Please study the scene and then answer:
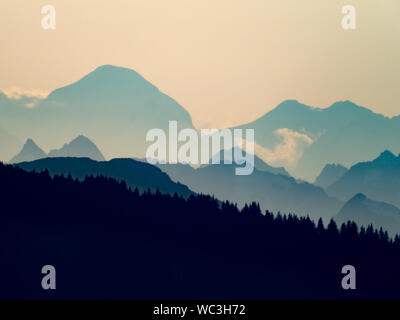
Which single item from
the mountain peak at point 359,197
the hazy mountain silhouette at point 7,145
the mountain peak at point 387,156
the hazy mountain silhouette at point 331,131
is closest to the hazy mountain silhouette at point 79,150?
the hazy mountain silhouette at point 7,145

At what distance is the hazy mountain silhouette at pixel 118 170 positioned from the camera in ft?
63.5

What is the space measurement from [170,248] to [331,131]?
22.9ft

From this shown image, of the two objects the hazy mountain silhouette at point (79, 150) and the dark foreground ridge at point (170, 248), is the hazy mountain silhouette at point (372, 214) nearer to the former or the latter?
the dark foreground ridge at point (170, 248)

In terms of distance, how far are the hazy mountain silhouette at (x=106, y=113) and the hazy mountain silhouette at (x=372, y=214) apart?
6374mm

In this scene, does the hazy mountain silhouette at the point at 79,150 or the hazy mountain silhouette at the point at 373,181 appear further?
the hazy mountain silhouette at the point at 373,181

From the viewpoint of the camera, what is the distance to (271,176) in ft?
64.2

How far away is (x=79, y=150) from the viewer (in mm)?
19203

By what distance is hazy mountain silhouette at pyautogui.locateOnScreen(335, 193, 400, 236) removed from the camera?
19406mm

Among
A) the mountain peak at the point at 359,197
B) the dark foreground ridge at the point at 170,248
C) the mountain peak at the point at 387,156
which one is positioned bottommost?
the dark foreground ridge at the point at 170,248

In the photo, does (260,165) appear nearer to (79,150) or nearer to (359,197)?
(359,197)

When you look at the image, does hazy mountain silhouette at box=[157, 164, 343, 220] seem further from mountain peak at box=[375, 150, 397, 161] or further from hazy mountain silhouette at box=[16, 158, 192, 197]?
mountain peak at box=[375, 150, 397, 161]

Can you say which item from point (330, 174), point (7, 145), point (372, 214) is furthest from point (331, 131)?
point (7, 145)
